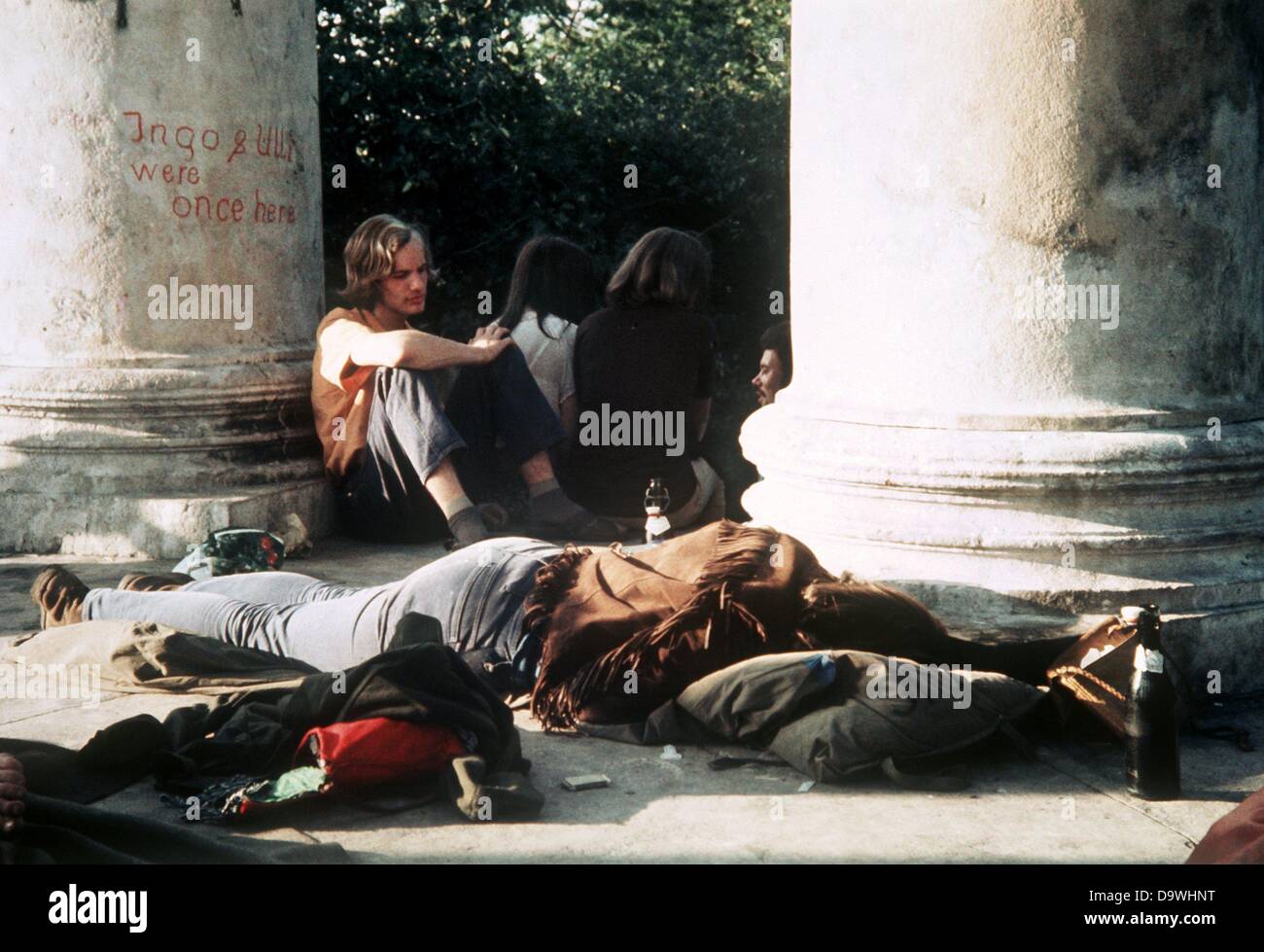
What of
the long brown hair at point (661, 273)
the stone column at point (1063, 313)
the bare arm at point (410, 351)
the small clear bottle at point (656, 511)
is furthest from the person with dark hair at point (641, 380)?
the stone column at point (1063, 313)

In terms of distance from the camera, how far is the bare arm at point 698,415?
7379 mm

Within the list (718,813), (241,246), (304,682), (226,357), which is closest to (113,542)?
(226,357)

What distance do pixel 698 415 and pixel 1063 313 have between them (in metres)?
2.94

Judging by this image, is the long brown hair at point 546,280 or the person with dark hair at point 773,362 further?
the person with dark hair at point 773,362

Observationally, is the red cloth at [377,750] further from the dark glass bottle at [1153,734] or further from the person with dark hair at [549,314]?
the person with dark hair at [549,314]

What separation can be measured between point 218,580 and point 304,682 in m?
1.41

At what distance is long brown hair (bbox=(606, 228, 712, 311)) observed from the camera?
718cm

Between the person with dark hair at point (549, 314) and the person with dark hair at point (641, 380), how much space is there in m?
0.10

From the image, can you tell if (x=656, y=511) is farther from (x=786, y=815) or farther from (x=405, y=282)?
(x=786, y=815)

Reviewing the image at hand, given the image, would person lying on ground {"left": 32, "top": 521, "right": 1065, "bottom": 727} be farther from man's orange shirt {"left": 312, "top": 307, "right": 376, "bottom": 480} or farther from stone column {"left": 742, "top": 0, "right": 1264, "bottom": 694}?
man's orange shirt {"left": 312, "top": 307, "right": 376, "bottom": 480}

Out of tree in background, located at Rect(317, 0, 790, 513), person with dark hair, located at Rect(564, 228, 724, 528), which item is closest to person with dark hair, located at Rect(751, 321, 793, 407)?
person with dark hair, located at Rect(564, 228, 724, 528)

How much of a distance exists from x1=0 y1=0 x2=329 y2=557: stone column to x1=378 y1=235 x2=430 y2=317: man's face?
23.7 inches

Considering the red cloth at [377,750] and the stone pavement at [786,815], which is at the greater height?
the red cloth at [377,750]

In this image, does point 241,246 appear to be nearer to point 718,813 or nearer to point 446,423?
point 446,423
